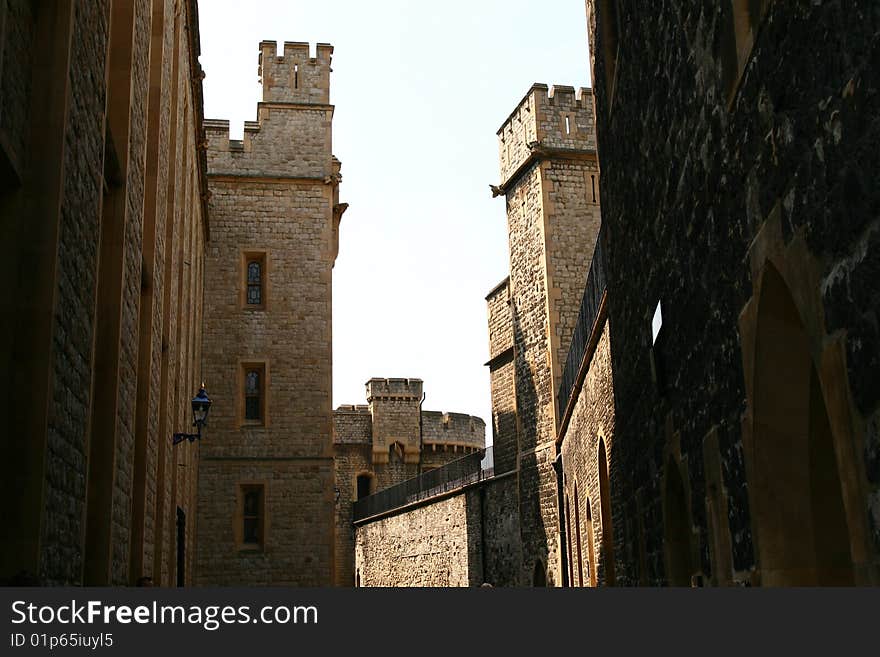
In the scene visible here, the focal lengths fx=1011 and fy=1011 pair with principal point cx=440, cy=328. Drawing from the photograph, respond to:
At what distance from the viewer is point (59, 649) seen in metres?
2.40

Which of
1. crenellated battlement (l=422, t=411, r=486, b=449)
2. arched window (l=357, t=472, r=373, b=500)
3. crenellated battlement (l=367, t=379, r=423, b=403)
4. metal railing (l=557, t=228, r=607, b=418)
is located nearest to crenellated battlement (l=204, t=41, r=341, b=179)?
metal railing (l=557, t=228, r=607, b=418)

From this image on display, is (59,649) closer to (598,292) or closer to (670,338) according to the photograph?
(670,338)

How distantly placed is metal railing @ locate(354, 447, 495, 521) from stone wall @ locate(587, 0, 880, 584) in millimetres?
19804

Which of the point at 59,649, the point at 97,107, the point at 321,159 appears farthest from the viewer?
the point at 321,159

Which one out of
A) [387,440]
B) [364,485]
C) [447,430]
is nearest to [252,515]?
[387,440]

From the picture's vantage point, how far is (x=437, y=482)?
30.0 meters

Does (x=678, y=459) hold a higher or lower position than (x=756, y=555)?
higher

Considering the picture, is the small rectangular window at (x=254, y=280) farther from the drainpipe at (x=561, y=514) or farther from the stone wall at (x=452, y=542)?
the stone wall at (x=452, y=542)

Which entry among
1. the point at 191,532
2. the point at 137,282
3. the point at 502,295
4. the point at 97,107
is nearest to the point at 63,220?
the point at 97,107

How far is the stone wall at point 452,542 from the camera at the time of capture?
81.7 ft

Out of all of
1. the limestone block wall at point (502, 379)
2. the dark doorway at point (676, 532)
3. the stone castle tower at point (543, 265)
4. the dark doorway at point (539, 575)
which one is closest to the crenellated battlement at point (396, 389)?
the limestone block wall at point (502, 379)

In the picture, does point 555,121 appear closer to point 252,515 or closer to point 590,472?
point 590,472

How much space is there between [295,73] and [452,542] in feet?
42.8

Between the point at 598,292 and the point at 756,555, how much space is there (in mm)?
9903
